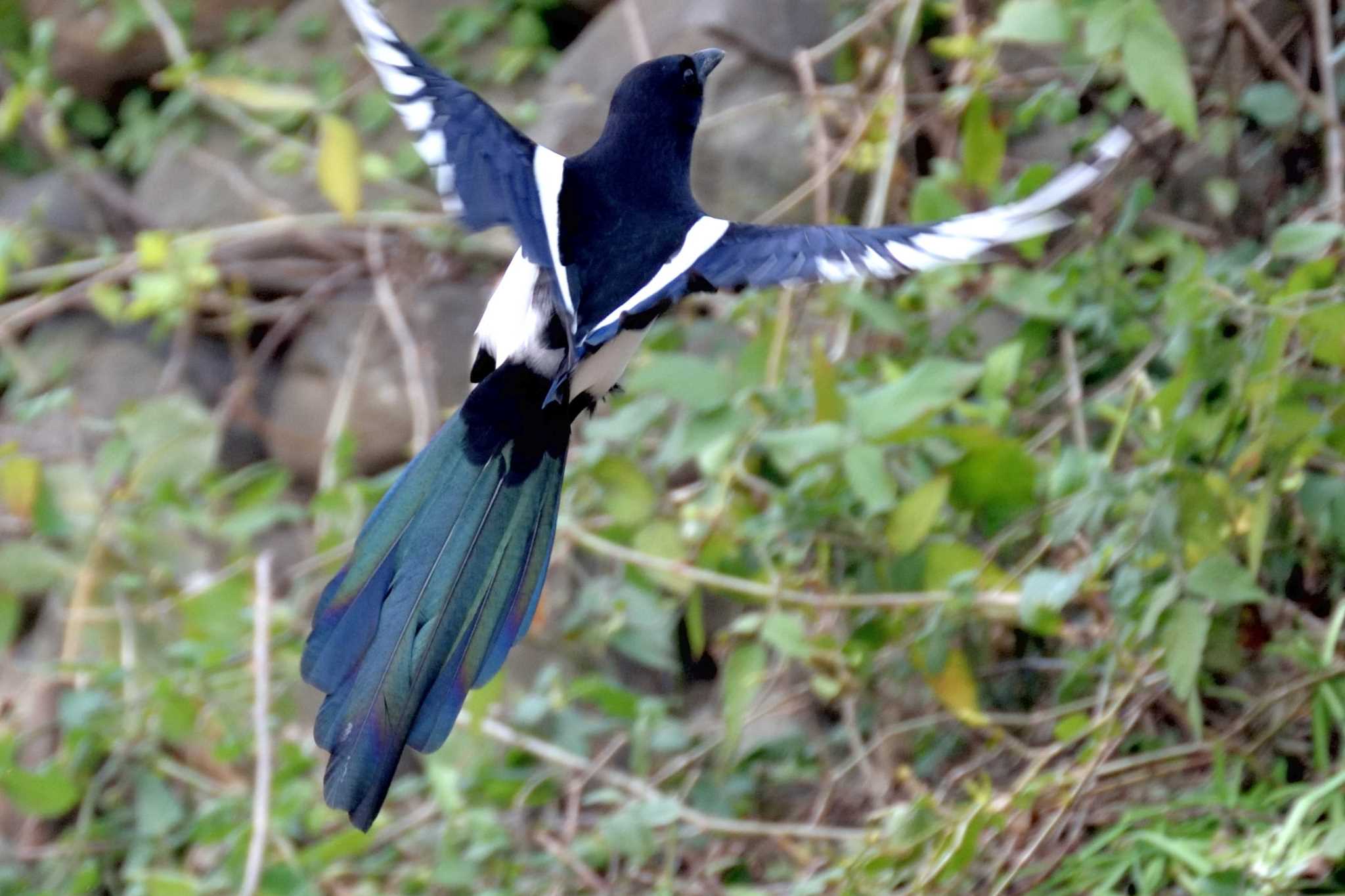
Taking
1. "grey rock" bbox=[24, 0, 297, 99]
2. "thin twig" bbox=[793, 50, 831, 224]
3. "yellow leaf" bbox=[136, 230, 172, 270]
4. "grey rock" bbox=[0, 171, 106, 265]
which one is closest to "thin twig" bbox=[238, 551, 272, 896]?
"yellow leaf" bbox=[136, 230, 172, 270]

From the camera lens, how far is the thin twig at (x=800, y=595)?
175 cm

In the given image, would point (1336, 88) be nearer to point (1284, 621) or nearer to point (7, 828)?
point (1284, 621)

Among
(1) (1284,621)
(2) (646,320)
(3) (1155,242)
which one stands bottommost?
(1) (1284,621)

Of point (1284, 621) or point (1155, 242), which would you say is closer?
point (1284, 621)

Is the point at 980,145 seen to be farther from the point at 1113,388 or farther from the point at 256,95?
the point at 256,95

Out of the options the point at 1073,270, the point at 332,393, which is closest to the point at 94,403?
the point at 332,393

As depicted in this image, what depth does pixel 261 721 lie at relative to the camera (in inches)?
75.4

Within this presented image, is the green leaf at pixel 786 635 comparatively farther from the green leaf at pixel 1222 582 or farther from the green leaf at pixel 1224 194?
the green leaf at pixel 1224 194

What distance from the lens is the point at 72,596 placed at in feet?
7.28

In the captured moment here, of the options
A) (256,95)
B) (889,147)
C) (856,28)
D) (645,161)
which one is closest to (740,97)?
(856,28)

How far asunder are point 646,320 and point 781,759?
1058 mm

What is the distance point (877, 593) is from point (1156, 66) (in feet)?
2.14

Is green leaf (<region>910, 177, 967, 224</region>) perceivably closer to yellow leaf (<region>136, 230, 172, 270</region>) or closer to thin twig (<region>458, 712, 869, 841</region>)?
thin twig (<region>458, 712, 869, 841</region>)

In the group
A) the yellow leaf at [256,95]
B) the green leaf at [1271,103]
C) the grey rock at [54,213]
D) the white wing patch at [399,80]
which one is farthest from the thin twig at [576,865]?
the grey rock at [54,213]
